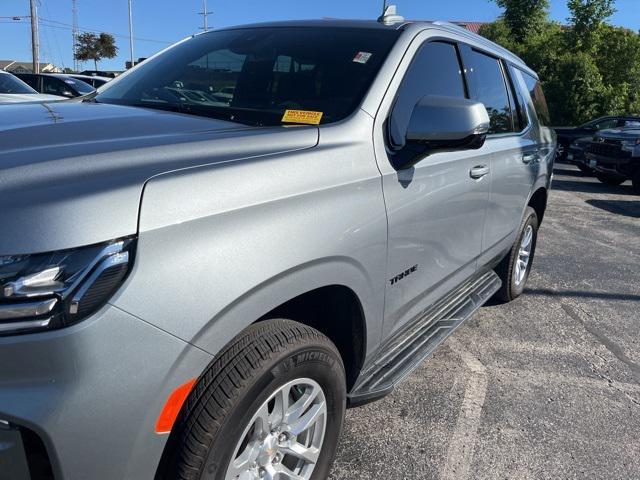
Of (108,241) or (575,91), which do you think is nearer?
(108,241)

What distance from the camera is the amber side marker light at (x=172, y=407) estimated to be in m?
1.46

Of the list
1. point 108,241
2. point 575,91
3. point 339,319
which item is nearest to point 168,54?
point 339,319

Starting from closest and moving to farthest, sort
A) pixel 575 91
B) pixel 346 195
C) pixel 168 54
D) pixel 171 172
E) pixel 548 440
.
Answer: pixel 171 172 < pixel 346 195 < pixel 548 440 < pixel 168 54 < pixel 575 91

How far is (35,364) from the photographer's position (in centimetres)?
125

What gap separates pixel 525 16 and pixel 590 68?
7.22m

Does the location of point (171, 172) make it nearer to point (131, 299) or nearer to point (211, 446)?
point (131, 299)

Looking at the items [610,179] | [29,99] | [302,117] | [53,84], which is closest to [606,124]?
[610,179]

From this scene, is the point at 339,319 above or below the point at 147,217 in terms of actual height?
below

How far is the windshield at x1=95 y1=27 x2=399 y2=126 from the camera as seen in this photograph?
2428 mm

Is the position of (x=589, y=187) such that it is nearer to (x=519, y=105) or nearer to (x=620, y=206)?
(x=620, y=206)

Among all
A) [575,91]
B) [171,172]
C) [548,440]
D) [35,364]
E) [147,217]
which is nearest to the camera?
[35,364]

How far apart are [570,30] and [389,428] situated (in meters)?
26.1

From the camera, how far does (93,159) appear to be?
5.15 ft

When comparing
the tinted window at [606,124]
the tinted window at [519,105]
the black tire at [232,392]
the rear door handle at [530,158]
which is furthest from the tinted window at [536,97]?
the tinted window at [606,124]
